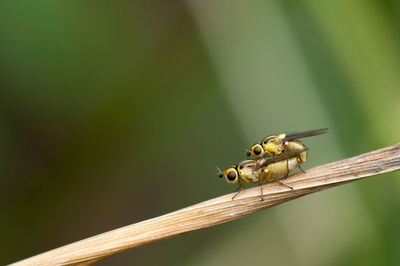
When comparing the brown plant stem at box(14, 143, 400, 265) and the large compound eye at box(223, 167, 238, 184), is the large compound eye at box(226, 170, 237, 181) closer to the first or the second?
the large compound eye at box(223, 167, 238, 184)

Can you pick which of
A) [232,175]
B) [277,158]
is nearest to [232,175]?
[232,175]

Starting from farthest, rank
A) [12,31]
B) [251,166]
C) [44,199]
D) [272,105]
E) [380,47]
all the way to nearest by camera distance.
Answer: [44,199] → [272,105] → [12,31] → [380,47] → [251,166]

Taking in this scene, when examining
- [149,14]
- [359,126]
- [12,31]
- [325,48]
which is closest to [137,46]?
[149,14]

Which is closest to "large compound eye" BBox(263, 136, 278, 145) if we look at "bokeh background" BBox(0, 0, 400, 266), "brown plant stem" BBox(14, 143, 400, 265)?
"bokeh background" BBox(0, 0, 400, 266)

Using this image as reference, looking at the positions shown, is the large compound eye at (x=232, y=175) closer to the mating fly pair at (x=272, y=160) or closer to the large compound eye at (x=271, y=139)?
the mating fly pair at (x=272, y=160)

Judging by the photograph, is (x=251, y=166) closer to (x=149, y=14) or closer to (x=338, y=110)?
(x=338, y=110)

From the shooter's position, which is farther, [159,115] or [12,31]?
[159,115]

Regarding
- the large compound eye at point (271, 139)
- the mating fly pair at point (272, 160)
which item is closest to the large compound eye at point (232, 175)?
the mating fly pair at point (272, 160)
